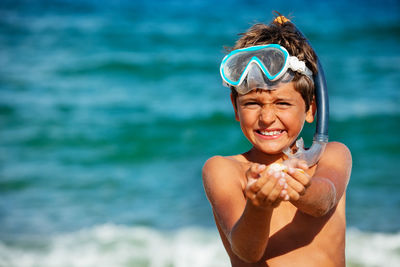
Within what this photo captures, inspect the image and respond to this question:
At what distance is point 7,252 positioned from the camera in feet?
21.0

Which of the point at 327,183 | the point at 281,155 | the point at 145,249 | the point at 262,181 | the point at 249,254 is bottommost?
the point at 249,254

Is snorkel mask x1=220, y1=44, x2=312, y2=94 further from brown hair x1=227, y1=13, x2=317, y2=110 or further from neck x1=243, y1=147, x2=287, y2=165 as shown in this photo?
neck x1=243, y1=147, x2=287, y2=165

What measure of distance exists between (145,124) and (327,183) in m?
8.06

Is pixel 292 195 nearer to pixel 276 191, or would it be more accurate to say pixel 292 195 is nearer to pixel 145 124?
pixel 276 191

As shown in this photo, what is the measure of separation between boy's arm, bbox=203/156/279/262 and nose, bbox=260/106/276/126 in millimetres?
322

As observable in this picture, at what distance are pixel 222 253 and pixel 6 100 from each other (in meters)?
7.15

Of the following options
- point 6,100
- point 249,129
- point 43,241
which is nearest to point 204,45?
point 6,100

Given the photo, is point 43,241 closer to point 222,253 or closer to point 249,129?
point 222,253

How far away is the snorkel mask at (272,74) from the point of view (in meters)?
2.99

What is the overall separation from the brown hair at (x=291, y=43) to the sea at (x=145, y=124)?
11.0 feet

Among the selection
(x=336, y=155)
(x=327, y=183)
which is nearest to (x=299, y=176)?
(x=327, y=183)

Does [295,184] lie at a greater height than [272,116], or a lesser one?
lesser

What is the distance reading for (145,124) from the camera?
10.5 m

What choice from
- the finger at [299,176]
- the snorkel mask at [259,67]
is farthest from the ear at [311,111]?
the finger at [299,176]
